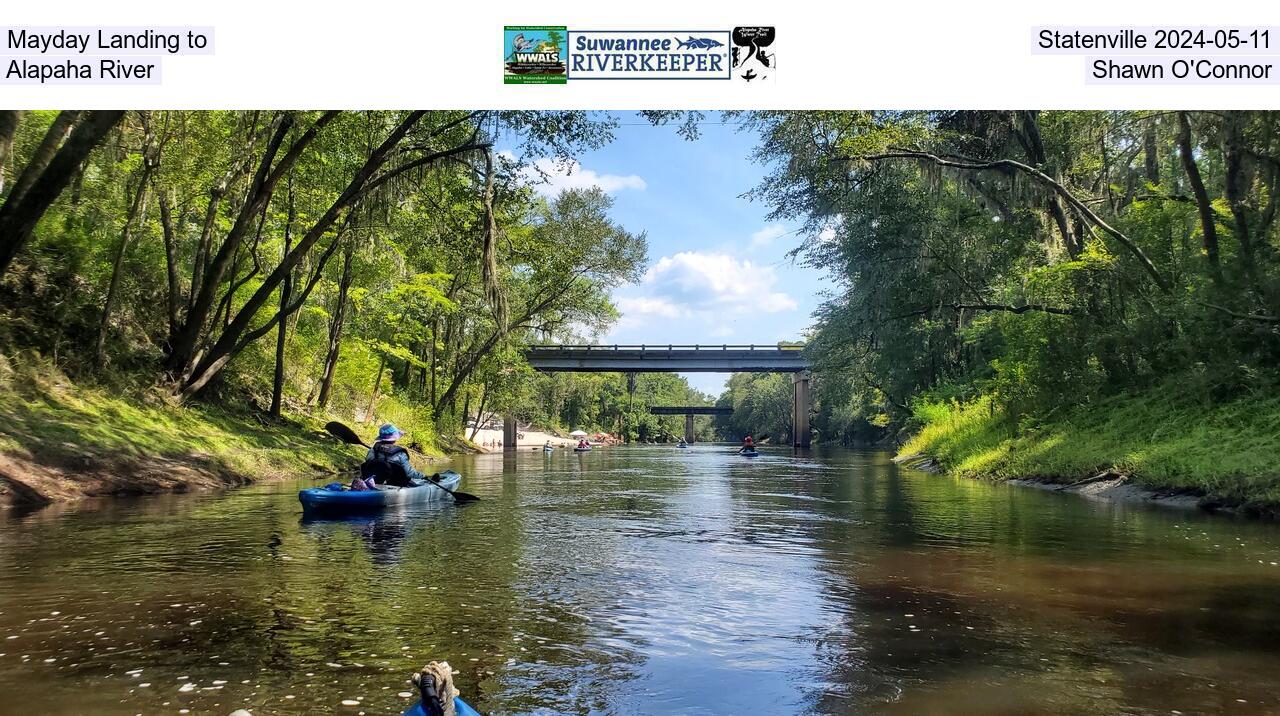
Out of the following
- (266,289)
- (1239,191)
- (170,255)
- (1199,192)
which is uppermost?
(1199,192)

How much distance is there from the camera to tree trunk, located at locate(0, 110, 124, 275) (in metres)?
11.7

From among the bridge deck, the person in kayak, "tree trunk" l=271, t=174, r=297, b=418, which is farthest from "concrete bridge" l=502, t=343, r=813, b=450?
the person in kayak

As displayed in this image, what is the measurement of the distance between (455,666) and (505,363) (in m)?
38.8

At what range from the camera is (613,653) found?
Result: 5285mm

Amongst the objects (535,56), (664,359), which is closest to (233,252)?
(535,56)

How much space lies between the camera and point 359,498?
39.8 feet

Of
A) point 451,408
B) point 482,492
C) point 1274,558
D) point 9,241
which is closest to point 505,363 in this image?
point 451,408

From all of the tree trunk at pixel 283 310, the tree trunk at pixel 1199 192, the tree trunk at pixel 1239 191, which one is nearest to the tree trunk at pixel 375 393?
the tree trunk at pixel 283 310

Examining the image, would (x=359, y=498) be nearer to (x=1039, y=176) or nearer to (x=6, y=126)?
(x=6, y=126)

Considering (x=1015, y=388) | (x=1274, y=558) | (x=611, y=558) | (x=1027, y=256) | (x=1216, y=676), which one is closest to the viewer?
(x=1216, y=676)

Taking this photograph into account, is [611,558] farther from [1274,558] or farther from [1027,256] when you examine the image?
[1027,256]

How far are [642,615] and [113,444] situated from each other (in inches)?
514

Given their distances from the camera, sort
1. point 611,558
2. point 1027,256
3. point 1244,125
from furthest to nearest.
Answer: point 1027,256 < point 1244,125 < point 611,558

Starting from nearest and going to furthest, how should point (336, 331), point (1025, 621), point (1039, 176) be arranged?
point (1025, 621) < point (1039, 176) < point (336, 331)
